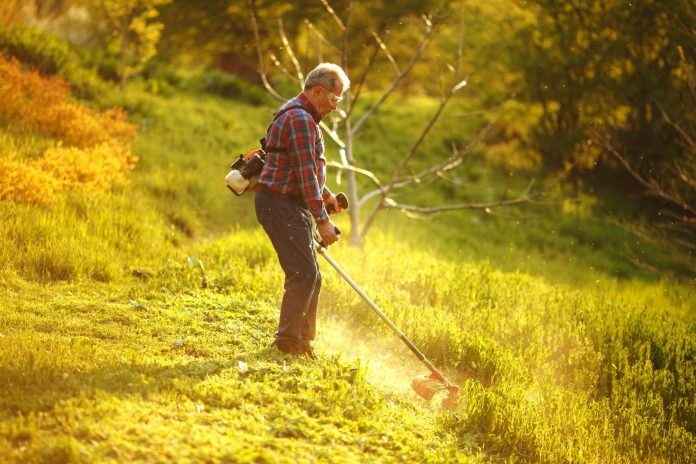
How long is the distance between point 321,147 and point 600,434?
125 inches

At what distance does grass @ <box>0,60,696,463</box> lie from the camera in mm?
3625

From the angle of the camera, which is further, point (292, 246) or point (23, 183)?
point (23, 183)

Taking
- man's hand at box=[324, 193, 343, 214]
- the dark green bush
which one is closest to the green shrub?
the dark green bush

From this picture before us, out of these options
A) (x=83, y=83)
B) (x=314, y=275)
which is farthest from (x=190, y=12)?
(x=314, y=275)

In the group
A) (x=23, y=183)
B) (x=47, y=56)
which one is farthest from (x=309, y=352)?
(x=47, y=56)

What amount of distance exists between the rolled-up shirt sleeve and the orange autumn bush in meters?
3.96

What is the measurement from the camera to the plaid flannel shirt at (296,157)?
179 inches

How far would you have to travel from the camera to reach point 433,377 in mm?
5281

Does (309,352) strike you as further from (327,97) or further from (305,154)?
(327,97)

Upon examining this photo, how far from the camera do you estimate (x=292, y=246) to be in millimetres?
4684

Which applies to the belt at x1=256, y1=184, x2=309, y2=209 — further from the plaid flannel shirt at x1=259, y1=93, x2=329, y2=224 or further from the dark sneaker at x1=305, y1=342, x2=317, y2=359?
the dark sneaker at x1=305, y1=342, x2=317, y2=359

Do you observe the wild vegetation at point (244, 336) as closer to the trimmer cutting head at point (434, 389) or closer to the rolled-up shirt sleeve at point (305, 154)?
the trimmer cutting head at point (434, 389)

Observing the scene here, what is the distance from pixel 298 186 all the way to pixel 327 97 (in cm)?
69

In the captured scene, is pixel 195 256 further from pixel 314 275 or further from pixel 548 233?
pixel 548 233
